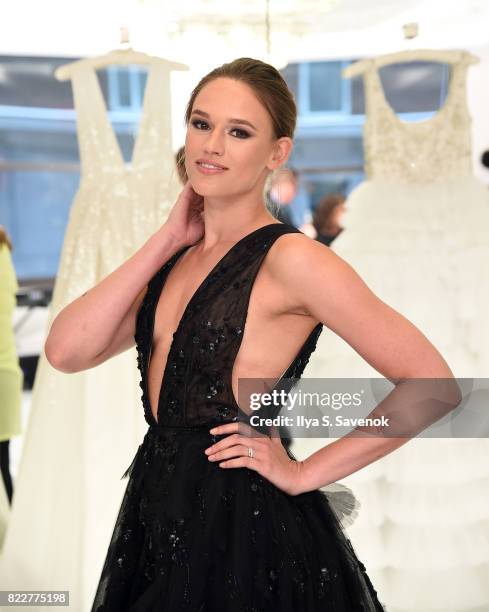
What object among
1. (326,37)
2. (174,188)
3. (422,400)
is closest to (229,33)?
(174,188)

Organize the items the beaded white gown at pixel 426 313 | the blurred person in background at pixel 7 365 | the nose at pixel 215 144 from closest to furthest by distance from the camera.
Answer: the nose at pixel 215 144 < the beaded white gown at pixel 426 313 < the blurred person in background at pixel 7 365

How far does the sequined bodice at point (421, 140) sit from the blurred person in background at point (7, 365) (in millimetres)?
1454

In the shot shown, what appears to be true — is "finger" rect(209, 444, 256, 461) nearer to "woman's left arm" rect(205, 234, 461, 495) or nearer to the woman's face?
"woman's left arm" rect(205, 234, 461, 495)

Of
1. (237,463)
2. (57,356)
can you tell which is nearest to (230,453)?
(237,463)

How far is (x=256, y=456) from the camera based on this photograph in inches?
44.9

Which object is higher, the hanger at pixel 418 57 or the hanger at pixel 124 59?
the hanger at pixel 418 57

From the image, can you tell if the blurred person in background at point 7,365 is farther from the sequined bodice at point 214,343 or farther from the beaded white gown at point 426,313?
the sequined bodice at point 214,343

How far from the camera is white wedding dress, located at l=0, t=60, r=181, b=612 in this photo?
2434 mm

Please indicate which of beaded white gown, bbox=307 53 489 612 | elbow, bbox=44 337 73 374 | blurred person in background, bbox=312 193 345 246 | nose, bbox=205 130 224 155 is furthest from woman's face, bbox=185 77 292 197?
blurred person in background, bbox=312 193 345 246

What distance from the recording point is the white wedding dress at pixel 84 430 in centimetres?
243

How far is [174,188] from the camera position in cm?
261

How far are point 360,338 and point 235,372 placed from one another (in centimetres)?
19

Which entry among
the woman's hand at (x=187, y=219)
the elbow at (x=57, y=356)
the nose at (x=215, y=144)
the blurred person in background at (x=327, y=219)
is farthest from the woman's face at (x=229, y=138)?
the blurred person in background at (x=327, y=219)

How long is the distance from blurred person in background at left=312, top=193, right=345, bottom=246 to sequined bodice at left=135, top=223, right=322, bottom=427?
1.98 meters
